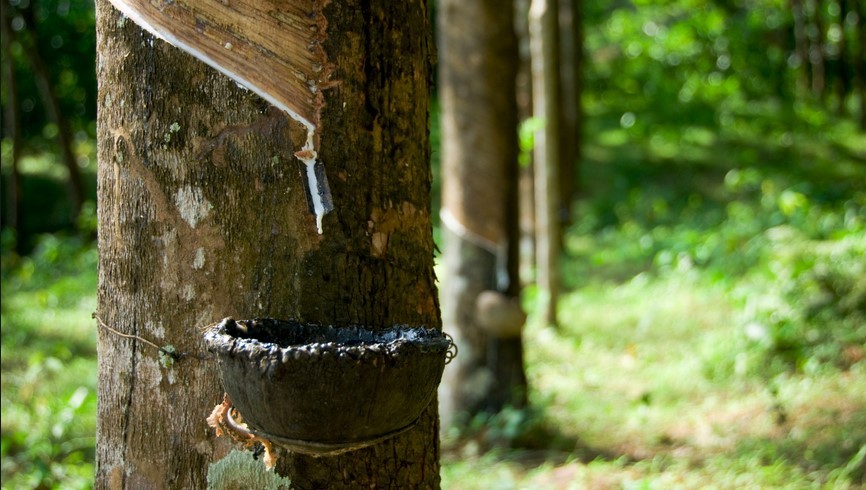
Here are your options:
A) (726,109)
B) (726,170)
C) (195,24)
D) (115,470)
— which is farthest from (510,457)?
(726,109)

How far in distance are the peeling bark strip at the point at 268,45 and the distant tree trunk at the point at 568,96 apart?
9236mm

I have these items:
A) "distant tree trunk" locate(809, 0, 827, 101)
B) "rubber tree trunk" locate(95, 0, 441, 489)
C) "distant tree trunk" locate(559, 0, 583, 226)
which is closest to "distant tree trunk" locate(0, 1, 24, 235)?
"distant tree trunk" locate(559, 0, 583, 226)

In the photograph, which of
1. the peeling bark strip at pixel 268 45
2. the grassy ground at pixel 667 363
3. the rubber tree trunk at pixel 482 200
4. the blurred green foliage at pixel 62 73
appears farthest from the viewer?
the blurred green foliage at pixel 62 73

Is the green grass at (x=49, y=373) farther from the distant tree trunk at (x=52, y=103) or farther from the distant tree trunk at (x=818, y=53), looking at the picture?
the distant tree trunk at (x=818, y=53)

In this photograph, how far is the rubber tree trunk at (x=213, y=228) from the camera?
152 cm

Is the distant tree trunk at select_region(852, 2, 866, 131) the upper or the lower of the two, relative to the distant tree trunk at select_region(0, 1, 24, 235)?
upper

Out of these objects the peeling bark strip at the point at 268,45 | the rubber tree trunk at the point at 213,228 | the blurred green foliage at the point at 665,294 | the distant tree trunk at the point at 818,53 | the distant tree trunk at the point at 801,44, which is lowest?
the rubber tree trunk at the point at 213,228

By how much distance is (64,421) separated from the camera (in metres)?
4.29

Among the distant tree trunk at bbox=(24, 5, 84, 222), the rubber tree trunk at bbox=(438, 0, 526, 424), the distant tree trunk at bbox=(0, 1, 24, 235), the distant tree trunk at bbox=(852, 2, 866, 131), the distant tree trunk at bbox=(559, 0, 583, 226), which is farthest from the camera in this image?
the distant tree trunk at bbox=(852, 2, 866, 131)

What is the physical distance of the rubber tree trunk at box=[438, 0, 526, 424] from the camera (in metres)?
5.05

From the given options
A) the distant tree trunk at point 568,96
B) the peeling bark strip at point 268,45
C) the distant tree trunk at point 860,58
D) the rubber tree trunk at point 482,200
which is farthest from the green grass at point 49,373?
the distant tree trunk at point 860,58

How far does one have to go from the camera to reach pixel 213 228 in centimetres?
153

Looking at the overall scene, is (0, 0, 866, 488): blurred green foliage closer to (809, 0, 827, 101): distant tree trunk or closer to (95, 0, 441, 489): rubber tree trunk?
(809, 0, 827, 101): distant tree trunk

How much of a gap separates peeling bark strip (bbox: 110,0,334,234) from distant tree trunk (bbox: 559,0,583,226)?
364 inches
